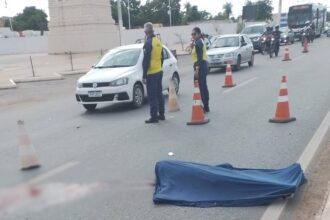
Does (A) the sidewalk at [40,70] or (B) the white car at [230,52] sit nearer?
(B) the white car at [230,52]

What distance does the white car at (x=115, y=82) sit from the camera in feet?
37.6

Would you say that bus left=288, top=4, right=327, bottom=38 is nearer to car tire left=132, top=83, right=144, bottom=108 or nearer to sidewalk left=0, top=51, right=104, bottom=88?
sidewalk left=0, top=51, right=104, bottom=88

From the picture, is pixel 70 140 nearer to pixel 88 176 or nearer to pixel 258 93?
pixel 88 176

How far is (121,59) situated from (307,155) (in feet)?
23.0

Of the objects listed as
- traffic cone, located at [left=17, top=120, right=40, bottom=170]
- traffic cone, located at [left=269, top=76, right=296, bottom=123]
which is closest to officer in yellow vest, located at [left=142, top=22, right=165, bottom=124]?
traffic cone, located at [left=269, top=76, right=296, bottom=123]

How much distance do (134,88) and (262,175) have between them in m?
6.92

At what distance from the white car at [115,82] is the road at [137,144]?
1.18ft

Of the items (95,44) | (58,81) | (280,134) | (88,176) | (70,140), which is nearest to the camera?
(88,176)

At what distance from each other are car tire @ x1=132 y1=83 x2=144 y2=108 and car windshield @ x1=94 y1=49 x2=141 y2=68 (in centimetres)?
66

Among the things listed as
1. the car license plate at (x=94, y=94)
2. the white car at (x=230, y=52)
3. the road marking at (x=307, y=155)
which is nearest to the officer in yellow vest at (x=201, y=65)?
the car license plate at (x=94, y=94)

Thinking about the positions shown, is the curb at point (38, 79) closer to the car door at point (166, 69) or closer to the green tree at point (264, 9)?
the car door at point (166, 69)

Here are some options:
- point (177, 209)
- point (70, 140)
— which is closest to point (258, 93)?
point (70, 140)

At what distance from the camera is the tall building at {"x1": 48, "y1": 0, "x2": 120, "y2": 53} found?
1778 inches

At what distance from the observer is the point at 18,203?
5.27m
